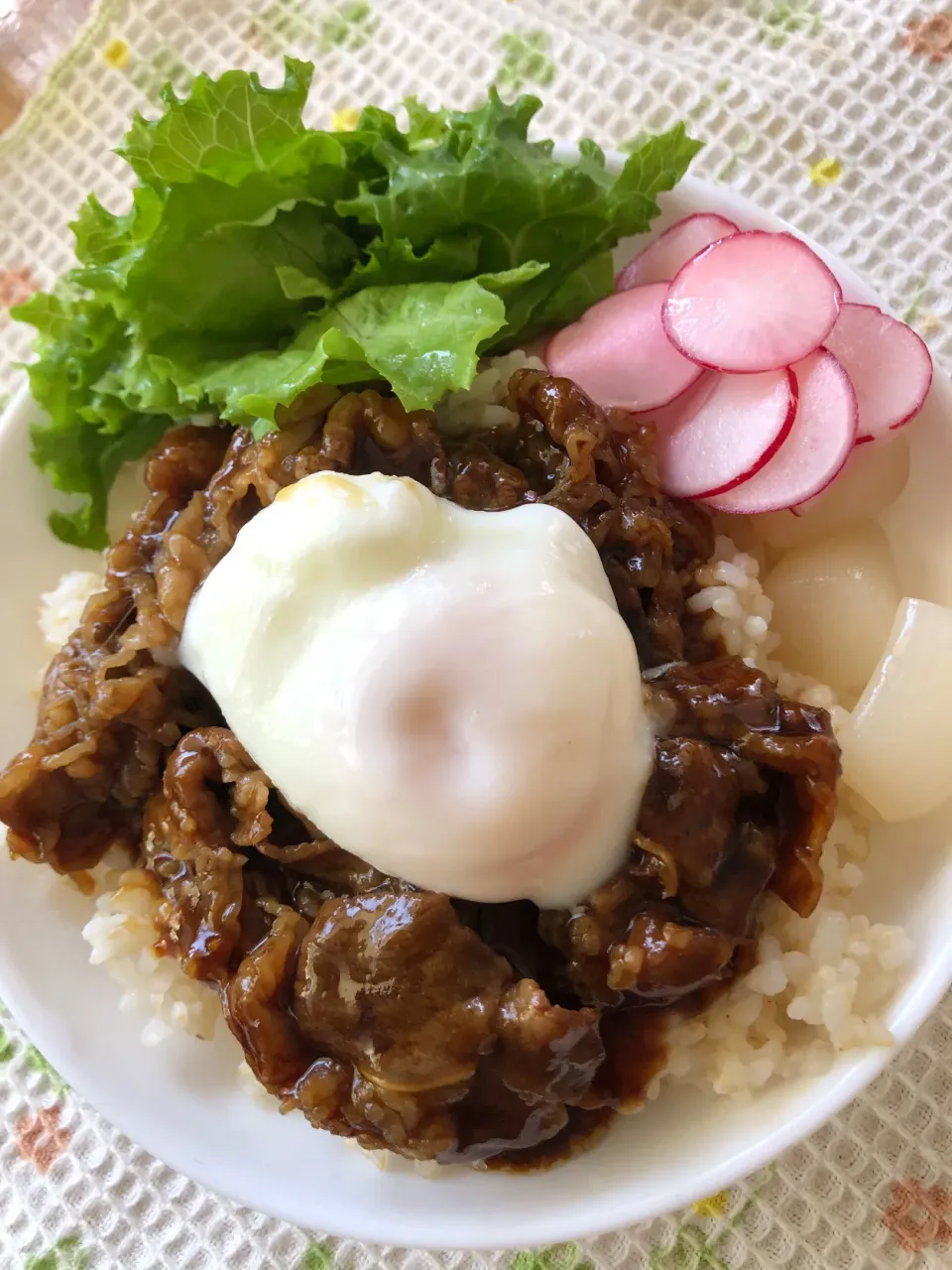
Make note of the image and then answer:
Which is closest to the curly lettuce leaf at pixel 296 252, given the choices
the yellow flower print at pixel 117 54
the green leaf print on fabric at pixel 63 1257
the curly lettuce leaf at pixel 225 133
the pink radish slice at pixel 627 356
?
the curly lettuce leaf at pixel 225 133

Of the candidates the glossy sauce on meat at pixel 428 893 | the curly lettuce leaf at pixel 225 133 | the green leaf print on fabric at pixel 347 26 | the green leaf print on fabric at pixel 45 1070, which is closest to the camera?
the glossy sauce on meat at pixel 428 893

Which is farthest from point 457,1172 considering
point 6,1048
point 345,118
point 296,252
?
point 345,118

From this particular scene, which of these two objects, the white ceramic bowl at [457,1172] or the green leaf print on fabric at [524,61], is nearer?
the white ceramic bowl at [457,1172]

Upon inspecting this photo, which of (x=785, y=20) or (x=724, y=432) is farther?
(x=785, y=20)

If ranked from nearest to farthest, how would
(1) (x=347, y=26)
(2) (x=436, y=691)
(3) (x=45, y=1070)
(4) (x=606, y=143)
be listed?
(2) (x=436, y=691), (3) (x=45, y=1070), (4) (x=606, y=143), (1) (x=347, y=26)

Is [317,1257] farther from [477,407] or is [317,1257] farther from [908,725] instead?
[477,407]

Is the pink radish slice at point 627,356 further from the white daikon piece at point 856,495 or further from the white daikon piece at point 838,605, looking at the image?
the white daikon piece at point 838,605

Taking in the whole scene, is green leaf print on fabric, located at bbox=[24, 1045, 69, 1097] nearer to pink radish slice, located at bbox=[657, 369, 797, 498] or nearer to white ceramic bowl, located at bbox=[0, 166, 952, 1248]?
white ceramic bowl, located at bbox=[0, 166, 952, 1248]
